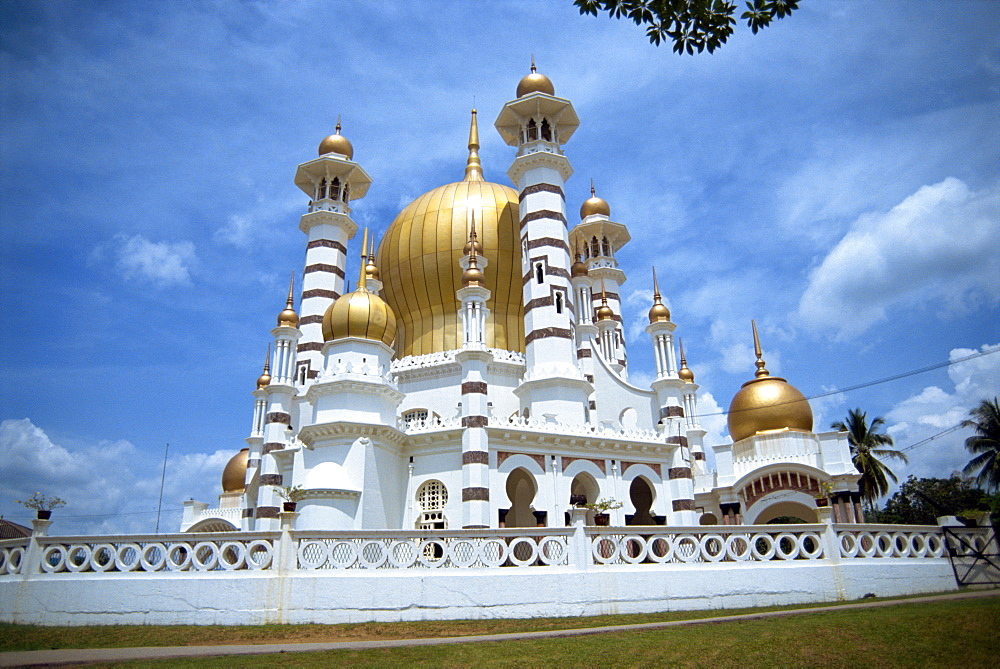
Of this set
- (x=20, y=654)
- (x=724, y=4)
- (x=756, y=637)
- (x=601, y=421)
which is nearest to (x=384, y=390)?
(x=601, y=421)

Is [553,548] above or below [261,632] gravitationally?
above

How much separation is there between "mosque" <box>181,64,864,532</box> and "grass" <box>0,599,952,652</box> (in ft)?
33.2

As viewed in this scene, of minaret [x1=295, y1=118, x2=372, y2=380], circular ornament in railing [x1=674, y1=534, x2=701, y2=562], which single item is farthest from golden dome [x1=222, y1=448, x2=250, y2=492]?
circular ornament in railing [x1=674, y1=534, x2=701, y2=562]

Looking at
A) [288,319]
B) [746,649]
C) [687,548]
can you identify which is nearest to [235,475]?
[288,319]

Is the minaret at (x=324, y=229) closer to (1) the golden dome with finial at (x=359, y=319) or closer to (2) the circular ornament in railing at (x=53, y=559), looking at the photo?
(1) the golden dome with finial at (x=359, y=319)

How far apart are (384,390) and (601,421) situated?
435 inches

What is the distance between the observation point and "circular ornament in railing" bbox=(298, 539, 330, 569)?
1294cm

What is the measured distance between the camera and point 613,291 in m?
38.9

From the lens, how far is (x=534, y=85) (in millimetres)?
33406

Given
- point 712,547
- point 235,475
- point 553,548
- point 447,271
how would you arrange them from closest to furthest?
point 553,548, point 712,547, point 447,271, point 235,475

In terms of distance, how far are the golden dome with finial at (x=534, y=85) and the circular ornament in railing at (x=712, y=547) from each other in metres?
24.7

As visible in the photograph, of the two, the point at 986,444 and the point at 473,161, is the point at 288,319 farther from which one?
the point at 986,444

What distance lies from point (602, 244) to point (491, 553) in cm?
2848

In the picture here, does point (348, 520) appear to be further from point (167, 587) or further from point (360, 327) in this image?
point (167, 587)
